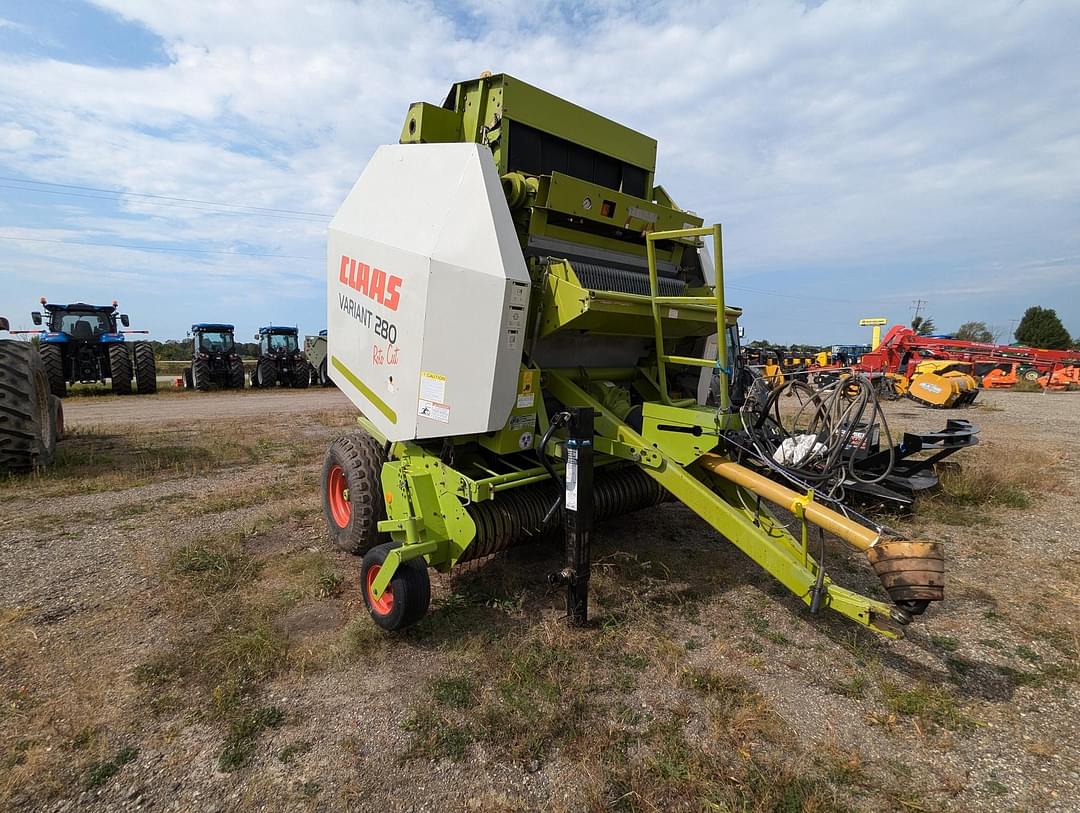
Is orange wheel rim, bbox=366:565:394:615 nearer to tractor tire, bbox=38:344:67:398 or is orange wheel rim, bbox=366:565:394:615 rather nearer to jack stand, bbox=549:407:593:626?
jack stand, bbox=549:407:593:626

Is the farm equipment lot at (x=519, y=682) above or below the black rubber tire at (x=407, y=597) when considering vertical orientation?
below

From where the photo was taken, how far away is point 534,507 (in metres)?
3.72

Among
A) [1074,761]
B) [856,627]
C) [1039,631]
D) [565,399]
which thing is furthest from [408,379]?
[1039,631]

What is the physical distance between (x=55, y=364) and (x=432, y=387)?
619 inches

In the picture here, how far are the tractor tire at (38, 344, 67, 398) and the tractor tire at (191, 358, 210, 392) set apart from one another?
11.2 feet

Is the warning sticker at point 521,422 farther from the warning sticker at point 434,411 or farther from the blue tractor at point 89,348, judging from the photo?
the blue tractor at point 89,348

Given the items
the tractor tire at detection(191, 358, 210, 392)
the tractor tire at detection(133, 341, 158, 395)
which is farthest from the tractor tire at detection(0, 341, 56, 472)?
the tractor tire at detection(191, 358, 210, 392)

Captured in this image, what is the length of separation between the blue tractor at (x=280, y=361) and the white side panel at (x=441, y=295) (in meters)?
17.1

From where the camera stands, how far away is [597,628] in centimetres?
320

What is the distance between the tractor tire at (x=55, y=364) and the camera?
14.0 meters

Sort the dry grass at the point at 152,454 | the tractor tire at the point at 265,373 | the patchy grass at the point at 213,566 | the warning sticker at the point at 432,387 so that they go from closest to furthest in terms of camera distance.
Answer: the warning sticker at the point at 432,387, the patchy grass at the point at 213,566, the dry grass at the point at 152,454, the tractor tire at the point at 265,373

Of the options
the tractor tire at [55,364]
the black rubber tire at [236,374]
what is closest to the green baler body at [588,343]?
the tractor tire at [55,364]

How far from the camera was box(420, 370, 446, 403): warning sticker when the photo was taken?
3.24m

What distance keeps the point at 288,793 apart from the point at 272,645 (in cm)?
100
